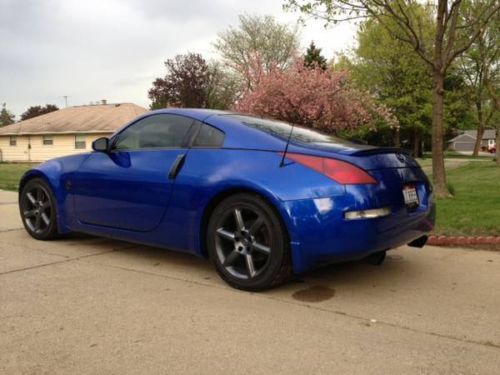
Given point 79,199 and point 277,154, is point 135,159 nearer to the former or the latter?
point 79,199

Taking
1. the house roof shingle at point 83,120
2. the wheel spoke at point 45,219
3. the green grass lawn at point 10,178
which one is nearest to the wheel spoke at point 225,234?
the wheel spoke at point 45,219

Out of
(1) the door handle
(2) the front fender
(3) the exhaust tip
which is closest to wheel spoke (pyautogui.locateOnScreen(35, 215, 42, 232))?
(2) the front fender

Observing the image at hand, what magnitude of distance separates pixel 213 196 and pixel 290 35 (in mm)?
37314

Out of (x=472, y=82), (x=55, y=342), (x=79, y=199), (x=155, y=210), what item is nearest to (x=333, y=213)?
(x=155, y=210)

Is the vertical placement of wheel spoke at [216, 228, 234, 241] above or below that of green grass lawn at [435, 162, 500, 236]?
above

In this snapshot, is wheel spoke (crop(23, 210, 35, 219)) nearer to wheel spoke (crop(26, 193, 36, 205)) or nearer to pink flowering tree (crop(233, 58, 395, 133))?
wheel spoke (crop(26, 193, 36, 205))

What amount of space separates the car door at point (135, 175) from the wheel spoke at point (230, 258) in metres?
0.72

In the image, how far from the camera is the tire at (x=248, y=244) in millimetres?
3916

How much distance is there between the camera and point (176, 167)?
447cm

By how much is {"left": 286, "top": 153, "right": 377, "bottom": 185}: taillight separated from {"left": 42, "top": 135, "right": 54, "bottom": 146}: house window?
119 ft

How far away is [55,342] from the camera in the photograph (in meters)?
3.11

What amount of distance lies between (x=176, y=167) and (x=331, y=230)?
4.95ft

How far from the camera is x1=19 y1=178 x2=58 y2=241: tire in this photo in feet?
18.8

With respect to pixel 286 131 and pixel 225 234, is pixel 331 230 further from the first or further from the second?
pixel 286 131
